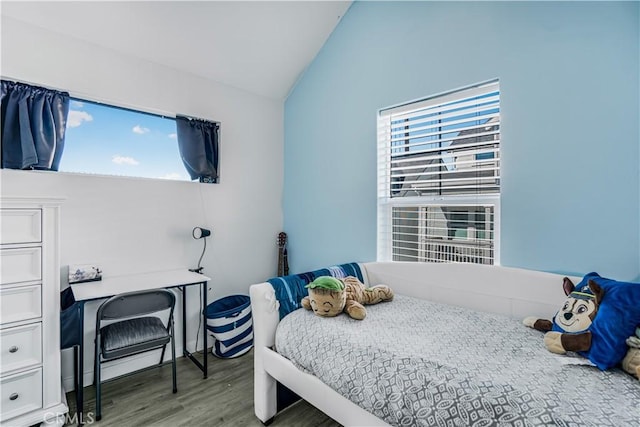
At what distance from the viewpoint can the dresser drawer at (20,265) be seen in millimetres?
1581

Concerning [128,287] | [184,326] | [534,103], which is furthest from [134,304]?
[534,103]

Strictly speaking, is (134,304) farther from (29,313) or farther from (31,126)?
(31,126)

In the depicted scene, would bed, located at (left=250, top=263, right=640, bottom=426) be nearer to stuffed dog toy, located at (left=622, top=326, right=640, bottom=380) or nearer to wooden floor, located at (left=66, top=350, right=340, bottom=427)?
stuffed dog toy, located at (left=622, top=326, right=640, bottom=380)

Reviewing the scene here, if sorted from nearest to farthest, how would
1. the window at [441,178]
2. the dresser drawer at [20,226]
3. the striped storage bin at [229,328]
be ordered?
the dresser drawer at [20,226] < the window at [441,178] < the striped storage bin at [229,328]

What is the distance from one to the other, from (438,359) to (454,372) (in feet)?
0.31

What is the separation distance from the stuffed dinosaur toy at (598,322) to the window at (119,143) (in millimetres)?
2760

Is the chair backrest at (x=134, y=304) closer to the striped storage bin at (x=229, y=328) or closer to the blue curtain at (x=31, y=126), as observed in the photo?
the striped storage bin at (x=229, y=328)

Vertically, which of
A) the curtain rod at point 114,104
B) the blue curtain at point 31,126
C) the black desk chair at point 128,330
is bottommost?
the black desk chair at point 128,330

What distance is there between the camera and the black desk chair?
1.79 meters

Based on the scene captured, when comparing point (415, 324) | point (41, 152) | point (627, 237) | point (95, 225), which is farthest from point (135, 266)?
point (627, 237)

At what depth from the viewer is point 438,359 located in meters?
1.24

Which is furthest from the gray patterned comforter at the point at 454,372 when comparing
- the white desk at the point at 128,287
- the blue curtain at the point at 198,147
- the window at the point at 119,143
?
the window at the point at 119,143

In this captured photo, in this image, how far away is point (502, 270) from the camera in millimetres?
1868

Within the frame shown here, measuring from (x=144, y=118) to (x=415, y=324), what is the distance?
2539 mm
